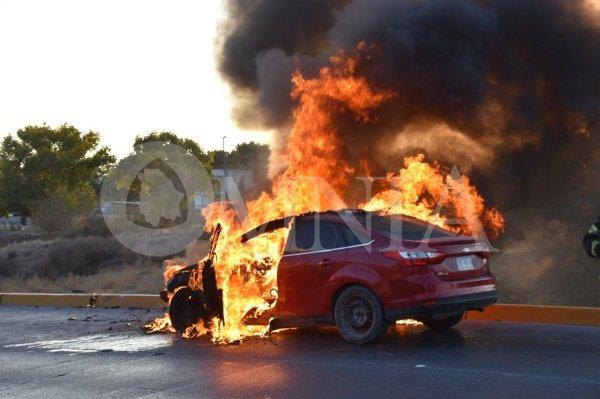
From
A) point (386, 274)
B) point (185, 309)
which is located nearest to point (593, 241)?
point (386, 274)

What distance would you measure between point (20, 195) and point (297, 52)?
41626 millimetres

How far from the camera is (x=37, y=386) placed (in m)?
6.96

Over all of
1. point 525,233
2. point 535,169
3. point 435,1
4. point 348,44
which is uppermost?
point 435,1

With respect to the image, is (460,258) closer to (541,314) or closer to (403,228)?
(403,228)

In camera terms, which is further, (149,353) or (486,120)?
(486,120)

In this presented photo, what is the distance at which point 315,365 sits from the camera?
7.36 m

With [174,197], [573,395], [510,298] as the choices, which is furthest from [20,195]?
[573,395]

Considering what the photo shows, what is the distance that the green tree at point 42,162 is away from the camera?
50.6m

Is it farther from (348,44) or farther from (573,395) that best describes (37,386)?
(348,44)

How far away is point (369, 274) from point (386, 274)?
206mm

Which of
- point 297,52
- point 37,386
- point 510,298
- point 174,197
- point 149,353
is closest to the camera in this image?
point 37,386

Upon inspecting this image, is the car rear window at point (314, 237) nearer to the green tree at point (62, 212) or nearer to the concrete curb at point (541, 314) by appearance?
the concrete curb at point (541, 314)

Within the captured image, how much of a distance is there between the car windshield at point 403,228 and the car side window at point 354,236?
0.14m

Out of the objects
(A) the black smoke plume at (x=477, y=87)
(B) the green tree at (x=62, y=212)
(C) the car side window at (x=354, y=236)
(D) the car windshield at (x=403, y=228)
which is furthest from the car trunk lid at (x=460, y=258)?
(B) the green tree at (x=62, y=212)
